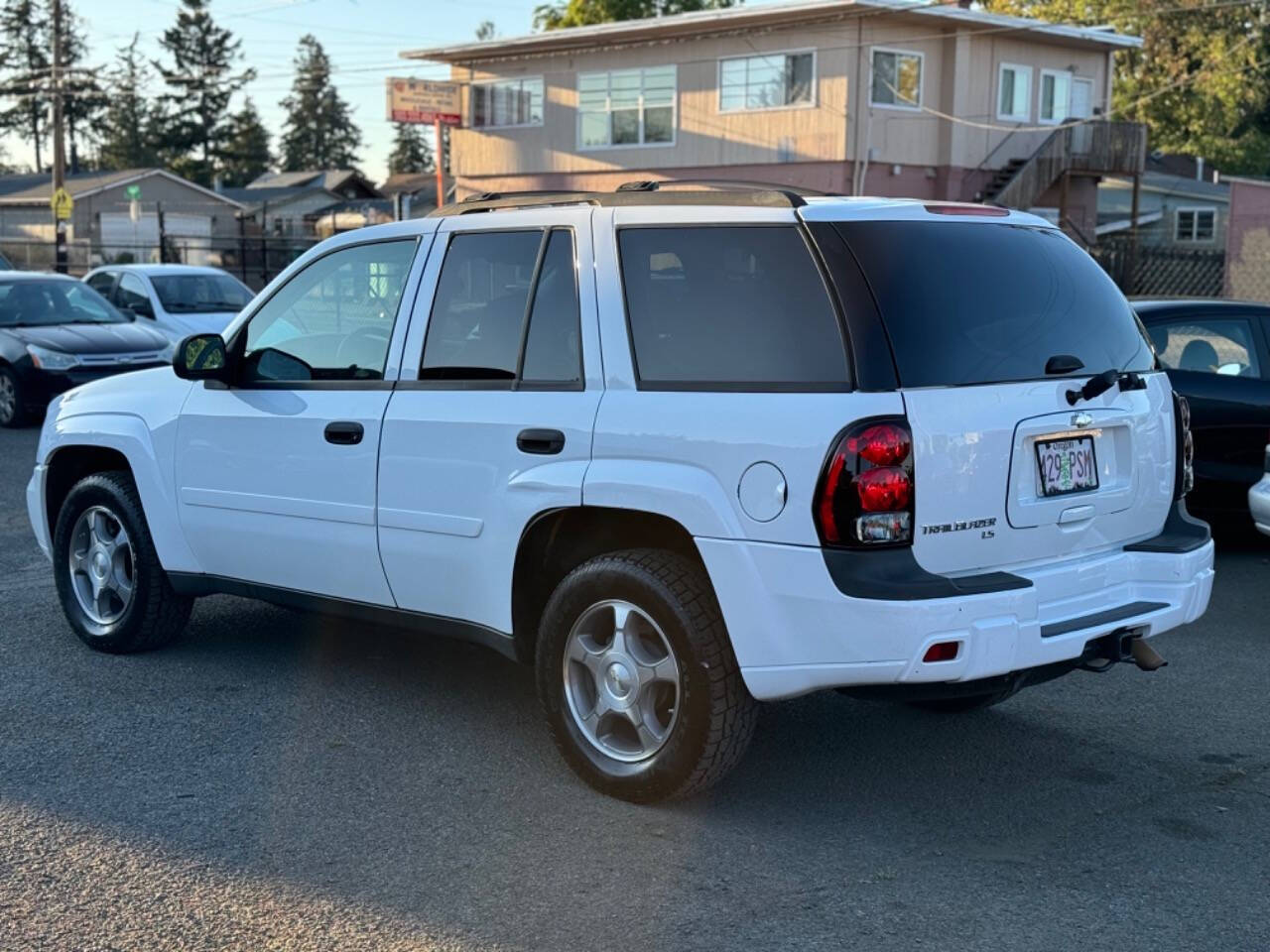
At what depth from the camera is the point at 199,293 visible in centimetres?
1938

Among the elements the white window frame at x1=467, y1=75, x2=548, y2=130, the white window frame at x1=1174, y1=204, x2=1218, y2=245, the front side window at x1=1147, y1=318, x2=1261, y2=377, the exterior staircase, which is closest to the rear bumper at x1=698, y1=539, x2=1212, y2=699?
the front side window at x1=1147, y1=318, x2=1261, y2=377

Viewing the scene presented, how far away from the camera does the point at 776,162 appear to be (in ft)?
114

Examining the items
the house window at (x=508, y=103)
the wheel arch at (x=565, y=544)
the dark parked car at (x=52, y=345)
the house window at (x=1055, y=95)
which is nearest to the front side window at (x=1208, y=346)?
the wheel arch at (x=565, y=544)

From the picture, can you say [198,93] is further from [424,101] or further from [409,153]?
[424,101]

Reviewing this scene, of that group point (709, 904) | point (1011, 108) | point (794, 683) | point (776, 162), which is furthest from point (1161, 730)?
point (1011, 108)

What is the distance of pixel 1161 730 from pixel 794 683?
2022 millimetres

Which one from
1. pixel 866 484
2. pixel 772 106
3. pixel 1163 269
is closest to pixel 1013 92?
pixel 772 106

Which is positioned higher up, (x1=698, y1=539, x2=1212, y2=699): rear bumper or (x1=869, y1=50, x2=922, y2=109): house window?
(x1=869, y1=50, x2=922, y2=109): house window

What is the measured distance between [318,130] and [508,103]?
278 ft

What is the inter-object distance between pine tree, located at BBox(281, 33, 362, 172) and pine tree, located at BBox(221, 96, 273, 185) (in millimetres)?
14040

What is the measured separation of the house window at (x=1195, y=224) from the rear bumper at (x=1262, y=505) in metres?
48.1

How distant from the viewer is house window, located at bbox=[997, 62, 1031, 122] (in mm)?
35781

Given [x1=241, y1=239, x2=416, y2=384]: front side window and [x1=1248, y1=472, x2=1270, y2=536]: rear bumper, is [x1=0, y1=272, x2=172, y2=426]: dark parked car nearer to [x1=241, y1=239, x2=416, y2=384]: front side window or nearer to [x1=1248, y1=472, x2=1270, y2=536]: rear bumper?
[x1=241, y1=239, x2=416, y2=384]: front side window

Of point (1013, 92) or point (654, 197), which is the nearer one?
point (654, 197)
